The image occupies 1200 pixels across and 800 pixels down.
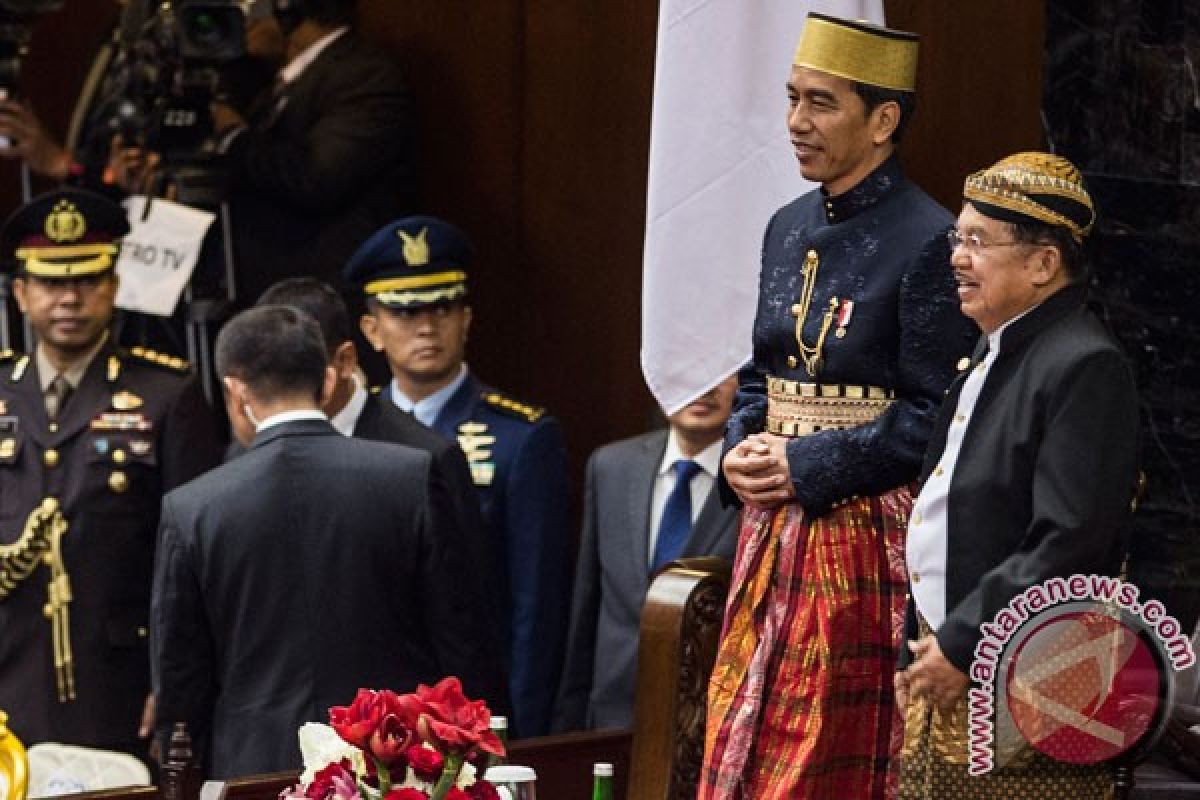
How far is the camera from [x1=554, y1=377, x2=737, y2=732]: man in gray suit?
5.20m

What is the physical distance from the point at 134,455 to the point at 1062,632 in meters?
2.94

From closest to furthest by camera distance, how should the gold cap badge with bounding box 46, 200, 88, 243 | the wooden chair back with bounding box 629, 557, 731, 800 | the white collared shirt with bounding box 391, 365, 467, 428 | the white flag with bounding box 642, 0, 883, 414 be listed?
the wooden chair back with bounding box 629, 557, 731, 800
the white flag with bounding box 642, 0, 883, 414
the white collared shirt with bounding box 391, 365, 467, 428
the gold cap badge with bounding box 46, 200, 88, 243

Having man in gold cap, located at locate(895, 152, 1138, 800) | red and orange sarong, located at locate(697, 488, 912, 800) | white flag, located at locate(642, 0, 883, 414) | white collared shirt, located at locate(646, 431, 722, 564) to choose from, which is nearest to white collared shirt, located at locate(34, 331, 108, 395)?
white collared shirt, located at locate(646, 431, 722, 564)

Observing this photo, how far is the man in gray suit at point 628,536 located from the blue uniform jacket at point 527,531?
0.56ft

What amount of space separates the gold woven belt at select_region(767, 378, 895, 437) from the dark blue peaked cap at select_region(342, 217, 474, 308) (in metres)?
2.06

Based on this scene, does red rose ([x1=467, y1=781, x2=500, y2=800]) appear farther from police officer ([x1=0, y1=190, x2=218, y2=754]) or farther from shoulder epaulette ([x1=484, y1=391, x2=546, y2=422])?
police officer ([x1=0, y1=190, x2=218, y2=754])

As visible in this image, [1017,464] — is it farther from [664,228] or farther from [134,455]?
[134,455]

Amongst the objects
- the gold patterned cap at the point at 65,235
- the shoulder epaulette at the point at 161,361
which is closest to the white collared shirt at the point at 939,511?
the shoulder epaulette at the point at 161,361

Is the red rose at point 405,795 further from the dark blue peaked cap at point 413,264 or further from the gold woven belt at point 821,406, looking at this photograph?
the dark blue peaked cap at point 413,264

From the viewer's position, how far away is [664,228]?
438cm

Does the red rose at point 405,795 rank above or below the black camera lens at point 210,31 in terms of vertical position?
below

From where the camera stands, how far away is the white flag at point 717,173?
435 centimetres

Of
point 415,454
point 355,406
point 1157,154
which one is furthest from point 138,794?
point 1157,154

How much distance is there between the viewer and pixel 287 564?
15.8 ft
